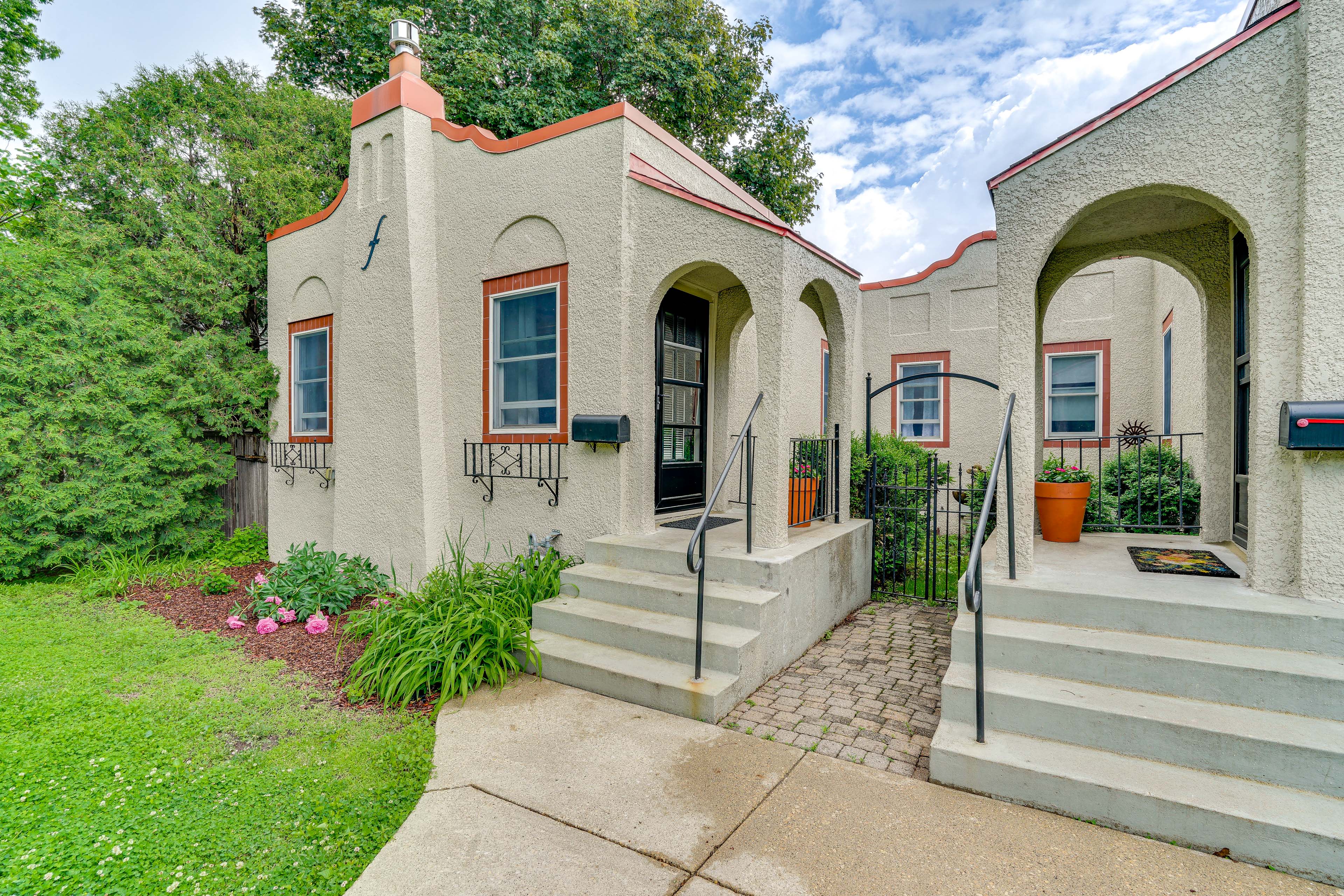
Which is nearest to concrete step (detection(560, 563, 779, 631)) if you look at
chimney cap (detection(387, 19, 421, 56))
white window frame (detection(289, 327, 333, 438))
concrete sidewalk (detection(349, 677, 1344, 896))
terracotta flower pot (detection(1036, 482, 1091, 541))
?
concrete sidewalk (detection(349, 677, 1344, 896))

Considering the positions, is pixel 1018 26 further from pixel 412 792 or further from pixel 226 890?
pixel 226 890

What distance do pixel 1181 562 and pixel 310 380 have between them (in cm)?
868

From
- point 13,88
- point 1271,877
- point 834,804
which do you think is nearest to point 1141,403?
point 1271,877

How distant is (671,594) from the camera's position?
402 centimetres

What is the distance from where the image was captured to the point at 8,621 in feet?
16.9

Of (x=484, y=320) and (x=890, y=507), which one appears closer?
(x=484, y=320)

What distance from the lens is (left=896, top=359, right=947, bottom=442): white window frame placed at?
10.1 meters

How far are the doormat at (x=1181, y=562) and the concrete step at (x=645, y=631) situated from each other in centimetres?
250

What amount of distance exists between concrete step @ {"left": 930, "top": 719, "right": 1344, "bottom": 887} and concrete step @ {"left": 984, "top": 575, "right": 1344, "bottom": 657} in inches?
27.7

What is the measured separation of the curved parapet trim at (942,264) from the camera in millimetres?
9602

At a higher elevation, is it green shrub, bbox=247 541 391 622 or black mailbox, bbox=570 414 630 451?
black mailbox, bbox=570 414 630 451

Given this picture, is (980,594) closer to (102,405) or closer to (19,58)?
(102,405)

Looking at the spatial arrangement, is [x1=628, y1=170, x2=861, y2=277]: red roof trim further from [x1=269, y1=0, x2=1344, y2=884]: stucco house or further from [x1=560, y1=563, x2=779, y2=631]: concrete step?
[x1=560, y1=563, x2=779, y2=631]: concrete step

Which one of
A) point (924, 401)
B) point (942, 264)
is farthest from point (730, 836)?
point (942, 264)
